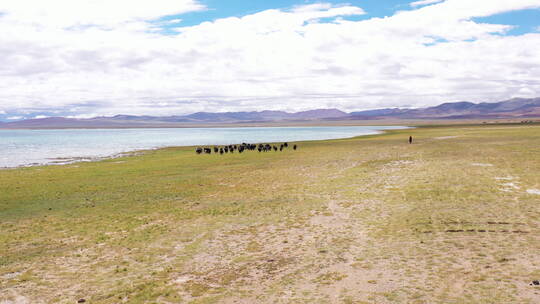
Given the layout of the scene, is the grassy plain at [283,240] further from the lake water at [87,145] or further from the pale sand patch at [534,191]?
the lake water at [87,145]

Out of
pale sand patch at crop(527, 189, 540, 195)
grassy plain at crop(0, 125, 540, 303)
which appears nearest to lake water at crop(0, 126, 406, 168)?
grassy plain at crop(0, 125, 540, 303)

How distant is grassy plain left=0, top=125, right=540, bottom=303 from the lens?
10.1 meters

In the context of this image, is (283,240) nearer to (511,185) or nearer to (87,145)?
(511,185)

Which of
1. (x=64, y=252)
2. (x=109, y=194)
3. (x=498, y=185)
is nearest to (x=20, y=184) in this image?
(x=109, y=194)

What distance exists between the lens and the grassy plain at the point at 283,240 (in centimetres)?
1009

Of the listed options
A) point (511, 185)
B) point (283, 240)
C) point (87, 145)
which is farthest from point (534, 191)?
point (87, 145)

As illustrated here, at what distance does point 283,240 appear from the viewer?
14477mm

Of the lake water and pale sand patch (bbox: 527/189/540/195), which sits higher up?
the lake water

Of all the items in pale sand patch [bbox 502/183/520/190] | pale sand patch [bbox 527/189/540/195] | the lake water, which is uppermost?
the lake water

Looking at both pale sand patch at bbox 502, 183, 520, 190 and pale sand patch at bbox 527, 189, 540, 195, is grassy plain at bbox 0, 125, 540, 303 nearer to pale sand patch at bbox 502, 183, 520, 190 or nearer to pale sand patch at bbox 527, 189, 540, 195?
pale sand patch at bbox 502, 183, 520, 190

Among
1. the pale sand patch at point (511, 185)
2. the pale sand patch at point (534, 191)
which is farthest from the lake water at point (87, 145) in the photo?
the pale sand patch at point (534, 191)

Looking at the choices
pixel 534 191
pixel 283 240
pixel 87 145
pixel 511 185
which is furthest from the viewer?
pixel 87 145

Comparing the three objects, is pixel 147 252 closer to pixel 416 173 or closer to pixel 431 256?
pixel 431 256

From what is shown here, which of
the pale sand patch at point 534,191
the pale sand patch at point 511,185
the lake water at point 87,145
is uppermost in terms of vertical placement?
the lake water at point 87,145
